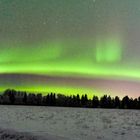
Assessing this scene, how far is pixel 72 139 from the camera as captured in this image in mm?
35094

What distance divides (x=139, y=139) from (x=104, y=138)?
11.1 feet

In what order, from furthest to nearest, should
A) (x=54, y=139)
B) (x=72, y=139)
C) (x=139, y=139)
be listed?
(x=139, y=139) < (x=72, y=139) < (x=54, y=139)

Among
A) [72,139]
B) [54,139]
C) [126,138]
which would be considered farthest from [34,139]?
[126,138]

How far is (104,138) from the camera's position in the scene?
3844cm

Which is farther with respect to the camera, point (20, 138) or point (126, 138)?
point (126, 138)

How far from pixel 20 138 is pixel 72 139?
6644 millimetres

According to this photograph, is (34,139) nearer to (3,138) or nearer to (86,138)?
(3,138)

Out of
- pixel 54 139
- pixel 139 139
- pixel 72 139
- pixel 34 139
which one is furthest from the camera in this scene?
pixel 139 139

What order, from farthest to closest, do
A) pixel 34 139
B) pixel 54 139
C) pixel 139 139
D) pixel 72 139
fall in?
pixel 139 139, pixel 72 139, pixel 54 139, pixel 34 139

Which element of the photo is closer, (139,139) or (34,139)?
(34,139)

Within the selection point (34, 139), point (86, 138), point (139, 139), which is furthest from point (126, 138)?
point (34, 139)

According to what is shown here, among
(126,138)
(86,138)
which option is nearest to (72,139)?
(86,138)

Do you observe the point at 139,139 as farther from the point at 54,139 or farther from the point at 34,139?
the point at 34,139

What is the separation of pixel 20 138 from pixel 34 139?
1.40 metres
